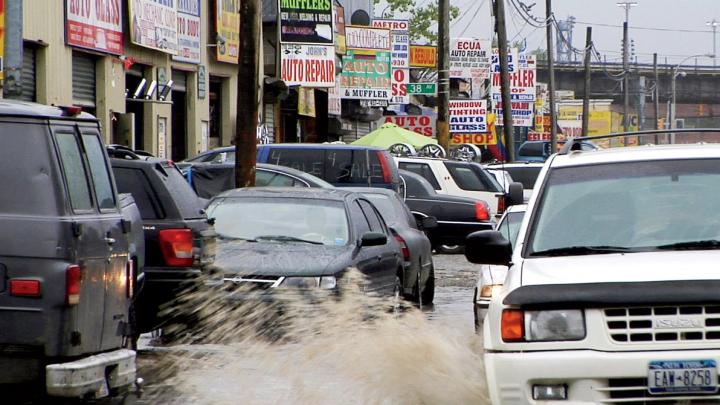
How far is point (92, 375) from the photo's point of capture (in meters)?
7.91

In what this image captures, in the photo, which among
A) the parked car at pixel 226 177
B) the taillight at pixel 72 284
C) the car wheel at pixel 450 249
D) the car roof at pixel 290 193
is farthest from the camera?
the car wheel at pixel 450 249

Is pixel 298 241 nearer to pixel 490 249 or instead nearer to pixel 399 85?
pixel 490 249

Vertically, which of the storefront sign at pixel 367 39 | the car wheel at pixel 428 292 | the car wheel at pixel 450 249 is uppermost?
the storefront sign at pixel 367 39

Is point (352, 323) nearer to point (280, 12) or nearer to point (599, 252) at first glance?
point (599, 252)

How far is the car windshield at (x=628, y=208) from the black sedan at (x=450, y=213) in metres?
17.5

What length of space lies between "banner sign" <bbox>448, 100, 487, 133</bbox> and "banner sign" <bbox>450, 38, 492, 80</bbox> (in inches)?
361

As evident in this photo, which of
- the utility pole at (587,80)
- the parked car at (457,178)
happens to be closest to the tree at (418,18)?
the utility pole at (587,80)

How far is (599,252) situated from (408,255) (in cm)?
843

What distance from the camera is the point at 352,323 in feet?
38.8

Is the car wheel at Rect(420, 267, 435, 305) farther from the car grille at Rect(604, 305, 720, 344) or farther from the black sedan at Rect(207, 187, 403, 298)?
the car grille at Rect(604, 305, 720, 344)

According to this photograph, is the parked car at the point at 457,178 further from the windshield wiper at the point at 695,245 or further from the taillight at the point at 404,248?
the windshield wiper at the point at 695,245

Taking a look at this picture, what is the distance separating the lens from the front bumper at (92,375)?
767cm

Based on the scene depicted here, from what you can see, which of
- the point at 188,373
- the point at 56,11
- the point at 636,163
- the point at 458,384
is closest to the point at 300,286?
the point at 188,373

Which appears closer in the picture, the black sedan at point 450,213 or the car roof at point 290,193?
the car roof at point 290,193
